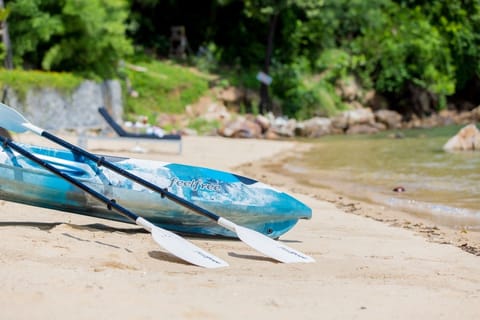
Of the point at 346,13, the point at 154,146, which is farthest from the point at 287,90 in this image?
the point at 154,146

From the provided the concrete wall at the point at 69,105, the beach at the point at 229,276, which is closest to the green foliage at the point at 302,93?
the concrete wall at the point at 69,105

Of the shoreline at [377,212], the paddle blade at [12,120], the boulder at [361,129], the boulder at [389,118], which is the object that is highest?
the paddle blade at [12,120]

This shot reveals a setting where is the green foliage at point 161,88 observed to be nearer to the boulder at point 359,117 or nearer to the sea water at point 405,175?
the boulder at point 359,117

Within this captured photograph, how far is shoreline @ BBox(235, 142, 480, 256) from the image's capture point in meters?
6.91

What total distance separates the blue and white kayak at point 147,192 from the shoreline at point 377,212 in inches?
64.4

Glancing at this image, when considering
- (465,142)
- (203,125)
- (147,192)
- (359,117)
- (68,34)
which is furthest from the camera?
(359,117)

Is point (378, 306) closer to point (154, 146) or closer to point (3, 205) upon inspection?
point (3, 205)

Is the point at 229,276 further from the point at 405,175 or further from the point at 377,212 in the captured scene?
the point at 405,175

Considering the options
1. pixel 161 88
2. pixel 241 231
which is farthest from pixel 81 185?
pixel 161 88

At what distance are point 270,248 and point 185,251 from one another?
0.59m

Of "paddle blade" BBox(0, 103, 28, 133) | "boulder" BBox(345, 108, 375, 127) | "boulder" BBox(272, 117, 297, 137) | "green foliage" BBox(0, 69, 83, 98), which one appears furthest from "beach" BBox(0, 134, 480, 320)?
"boulder" BBox(345, 108, 375, 127)

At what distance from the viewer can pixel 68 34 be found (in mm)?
22344

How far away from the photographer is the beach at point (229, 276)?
12.8ft

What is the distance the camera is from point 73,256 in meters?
4.83
